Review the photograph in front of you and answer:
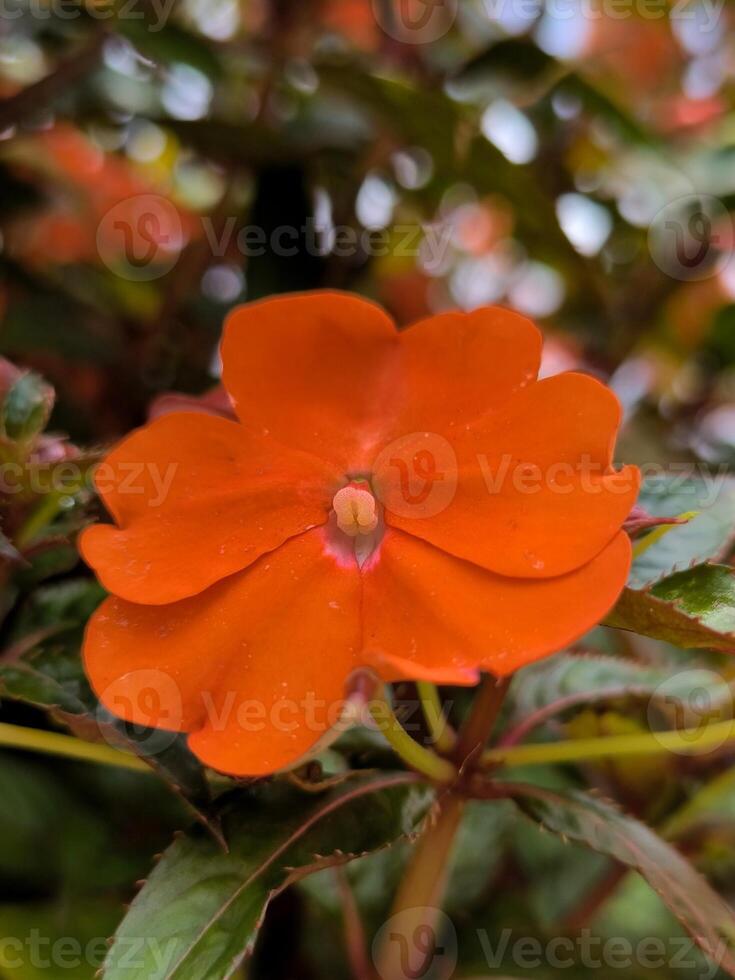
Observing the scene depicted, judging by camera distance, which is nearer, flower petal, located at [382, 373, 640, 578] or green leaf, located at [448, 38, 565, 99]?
flower petal, located at [382, 373, 640, 578]

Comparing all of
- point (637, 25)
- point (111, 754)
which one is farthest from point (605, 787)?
point (637, 25)

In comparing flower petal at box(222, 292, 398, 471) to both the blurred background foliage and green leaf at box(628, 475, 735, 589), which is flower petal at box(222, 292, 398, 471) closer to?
the blurred background foliage

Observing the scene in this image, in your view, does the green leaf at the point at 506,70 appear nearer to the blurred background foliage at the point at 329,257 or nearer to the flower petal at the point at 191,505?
the blurred background foliage at the point at 329,257

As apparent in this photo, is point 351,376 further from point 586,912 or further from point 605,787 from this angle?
point 586,912

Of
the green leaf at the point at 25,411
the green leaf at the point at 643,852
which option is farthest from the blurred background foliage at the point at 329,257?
the green leaf at the point at 643,852

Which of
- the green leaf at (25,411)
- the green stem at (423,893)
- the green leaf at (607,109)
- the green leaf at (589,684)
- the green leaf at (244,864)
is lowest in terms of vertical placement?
the green stem at (423,893)

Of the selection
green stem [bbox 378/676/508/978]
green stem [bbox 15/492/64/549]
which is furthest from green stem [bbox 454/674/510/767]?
green stem [bbox 15/492/64/549]

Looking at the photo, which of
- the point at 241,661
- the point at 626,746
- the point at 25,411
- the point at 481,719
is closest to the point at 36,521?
the point at 25,411
